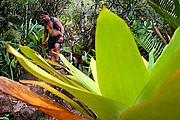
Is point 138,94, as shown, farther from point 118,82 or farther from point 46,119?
point 46,119

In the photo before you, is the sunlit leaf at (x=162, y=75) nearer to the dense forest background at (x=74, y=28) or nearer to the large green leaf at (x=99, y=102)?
the large green leaf at (x=99, y=102)

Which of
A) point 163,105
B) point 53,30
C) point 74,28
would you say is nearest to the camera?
point 163,105

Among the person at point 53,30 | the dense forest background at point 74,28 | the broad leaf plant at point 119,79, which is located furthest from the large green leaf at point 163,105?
the person at point 53,30

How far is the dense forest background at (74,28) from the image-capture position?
3.60 meters

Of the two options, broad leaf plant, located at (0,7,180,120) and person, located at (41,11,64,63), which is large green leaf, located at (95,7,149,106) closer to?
broad leaf plant, located at (0,7,180,120)

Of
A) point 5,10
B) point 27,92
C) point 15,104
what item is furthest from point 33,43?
point 27,92

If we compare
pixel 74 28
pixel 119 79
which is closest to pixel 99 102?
pixel 119 79

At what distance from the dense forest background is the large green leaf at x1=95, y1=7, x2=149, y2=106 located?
5.20 ft

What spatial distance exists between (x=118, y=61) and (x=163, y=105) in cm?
10

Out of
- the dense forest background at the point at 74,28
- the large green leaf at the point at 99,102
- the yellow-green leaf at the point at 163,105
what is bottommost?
the dense forest background at the point at 74,28

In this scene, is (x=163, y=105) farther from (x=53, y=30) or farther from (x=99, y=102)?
(x=53, y=30)

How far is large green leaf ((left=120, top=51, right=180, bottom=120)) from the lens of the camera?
0.31 metres

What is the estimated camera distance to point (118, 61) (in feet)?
1.40

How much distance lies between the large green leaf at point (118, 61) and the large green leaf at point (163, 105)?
0.16ft
